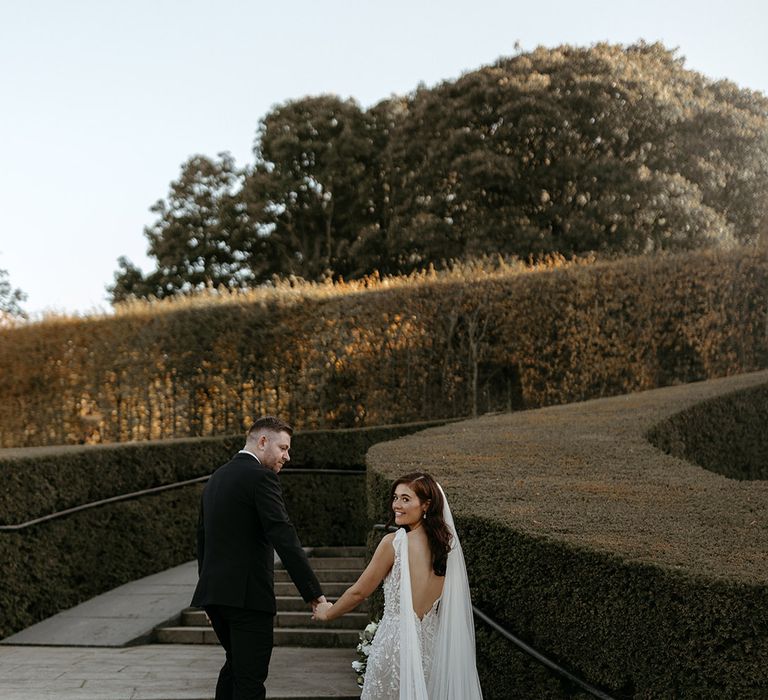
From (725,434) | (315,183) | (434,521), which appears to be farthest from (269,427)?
(315,183)

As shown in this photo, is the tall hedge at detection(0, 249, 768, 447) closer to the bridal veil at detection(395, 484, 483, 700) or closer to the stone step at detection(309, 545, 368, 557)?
the stone step at detection(309, 545, 368, 557)

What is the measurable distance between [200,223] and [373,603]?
112ft

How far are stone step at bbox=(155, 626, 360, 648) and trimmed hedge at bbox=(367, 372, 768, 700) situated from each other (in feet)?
7.66

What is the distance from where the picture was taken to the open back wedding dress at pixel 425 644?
5062 mm

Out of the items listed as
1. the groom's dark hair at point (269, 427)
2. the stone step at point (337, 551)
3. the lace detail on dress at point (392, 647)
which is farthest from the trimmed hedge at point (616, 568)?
the stone step at point (337, 551)

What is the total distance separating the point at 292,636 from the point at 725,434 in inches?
222

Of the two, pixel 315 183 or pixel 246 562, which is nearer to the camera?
pixel 246 562

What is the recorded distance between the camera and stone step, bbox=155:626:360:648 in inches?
385

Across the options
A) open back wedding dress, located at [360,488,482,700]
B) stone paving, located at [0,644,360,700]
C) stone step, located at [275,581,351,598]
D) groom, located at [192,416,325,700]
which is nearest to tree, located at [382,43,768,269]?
stone step, located at [275,581,351,598]

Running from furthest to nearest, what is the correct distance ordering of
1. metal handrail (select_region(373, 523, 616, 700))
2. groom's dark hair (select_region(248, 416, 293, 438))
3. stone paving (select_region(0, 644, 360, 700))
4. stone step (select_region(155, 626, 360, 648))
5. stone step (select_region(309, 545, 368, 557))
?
1. stone step (select_region(309, 545, 368, 557))
2. stone step (select_region(155, 626, 360, 648))
3. stone paving (select_region(0, 644, 360, 700))
4. groom's dark hair (select_region(248, 416, 293, 438))
5. metal handrail (select_region(373, 523, 616, 700))

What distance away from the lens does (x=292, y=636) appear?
9.92m

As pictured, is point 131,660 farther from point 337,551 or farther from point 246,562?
point 337,551

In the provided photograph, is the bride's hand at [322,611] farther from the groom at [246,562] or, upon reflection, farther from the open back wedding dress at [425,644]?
the open back wedding dress at [425,644]

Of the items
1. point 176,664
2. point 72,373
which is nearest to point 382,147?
point 72,373
